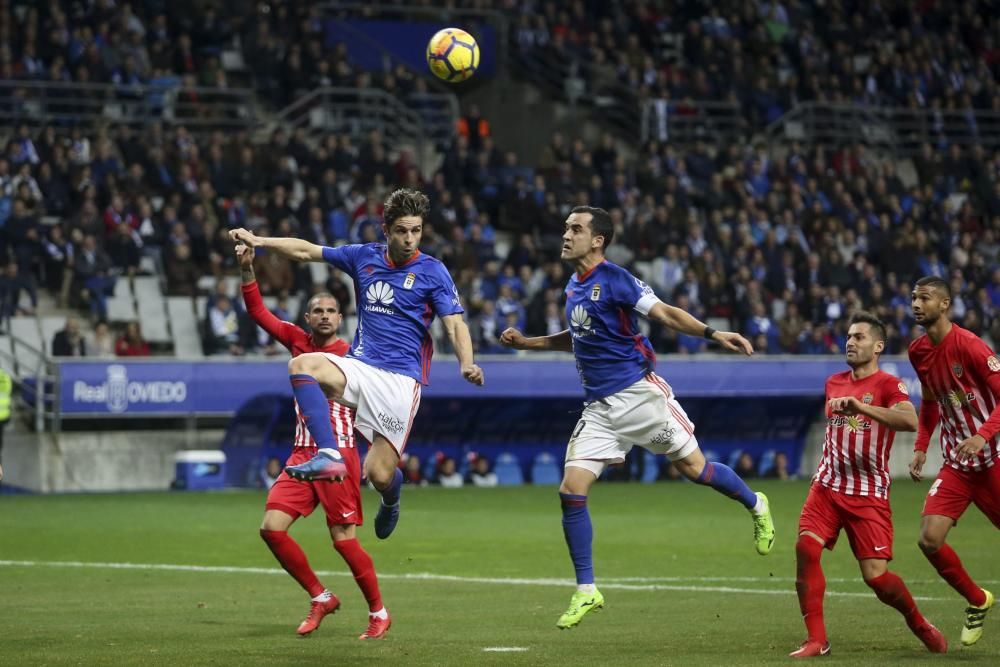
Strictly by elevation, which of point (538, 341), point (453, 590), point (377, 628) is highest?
point (538, 341)

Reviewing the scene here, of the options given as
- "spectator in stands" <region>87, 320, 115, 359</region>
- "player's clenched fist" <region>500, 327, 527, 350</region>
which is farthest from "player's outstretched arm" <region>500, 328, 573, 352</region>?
"spectator in stands" <region>87, 320, 115, 359</region>

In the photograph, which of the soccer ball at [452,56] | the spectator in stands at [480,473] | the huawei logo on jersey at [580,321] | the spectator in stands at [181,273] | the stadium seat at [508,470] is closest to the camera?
the huawei logo on jersey at [580,321]

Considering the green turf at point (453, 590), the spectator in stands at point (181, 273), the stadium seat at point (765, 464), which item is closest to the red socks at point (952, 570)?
the green turf at point (453, 590)

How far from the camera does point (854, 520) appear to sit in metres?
10.5

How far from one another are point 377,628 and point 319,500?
1.05m

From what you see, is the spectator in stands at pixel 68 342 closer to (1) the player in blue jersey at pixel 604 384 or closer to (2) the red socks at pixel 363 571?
(2) the red socks at pixel 363 571

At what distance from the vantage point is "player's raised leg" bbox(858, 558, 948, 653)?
10336 mm

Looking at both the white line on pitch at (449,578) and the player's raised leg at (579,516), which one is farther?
the white line on pitch at (449,578)

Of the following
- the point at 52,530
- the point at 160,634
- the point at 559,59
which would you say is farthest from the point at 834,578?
the point at 559,59

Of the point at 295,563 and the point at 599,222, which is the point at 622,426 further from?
the point at 295,563

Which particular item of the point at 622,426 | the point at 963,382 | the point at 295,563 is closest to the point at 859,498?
the point at 963,382

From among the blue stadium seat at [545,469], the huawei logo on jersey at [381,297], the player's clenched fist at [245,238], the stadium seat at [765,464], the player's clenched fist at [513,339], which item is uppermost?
the player's clenched fist at [245,238]

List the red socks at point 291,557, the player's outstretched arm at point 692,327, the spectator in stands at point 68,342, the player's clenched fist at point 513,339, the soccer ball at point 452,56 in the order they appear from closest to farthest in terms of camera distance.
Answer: the player's outstretched arm at point 692,327 < the player's clenched fist at point 513,339 < the red socks at point 291,557 < the soccer ball at point 452,56 < the spectator in stands at point 68,342

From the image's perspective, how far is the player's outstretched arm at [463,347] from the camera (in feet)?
33.5
